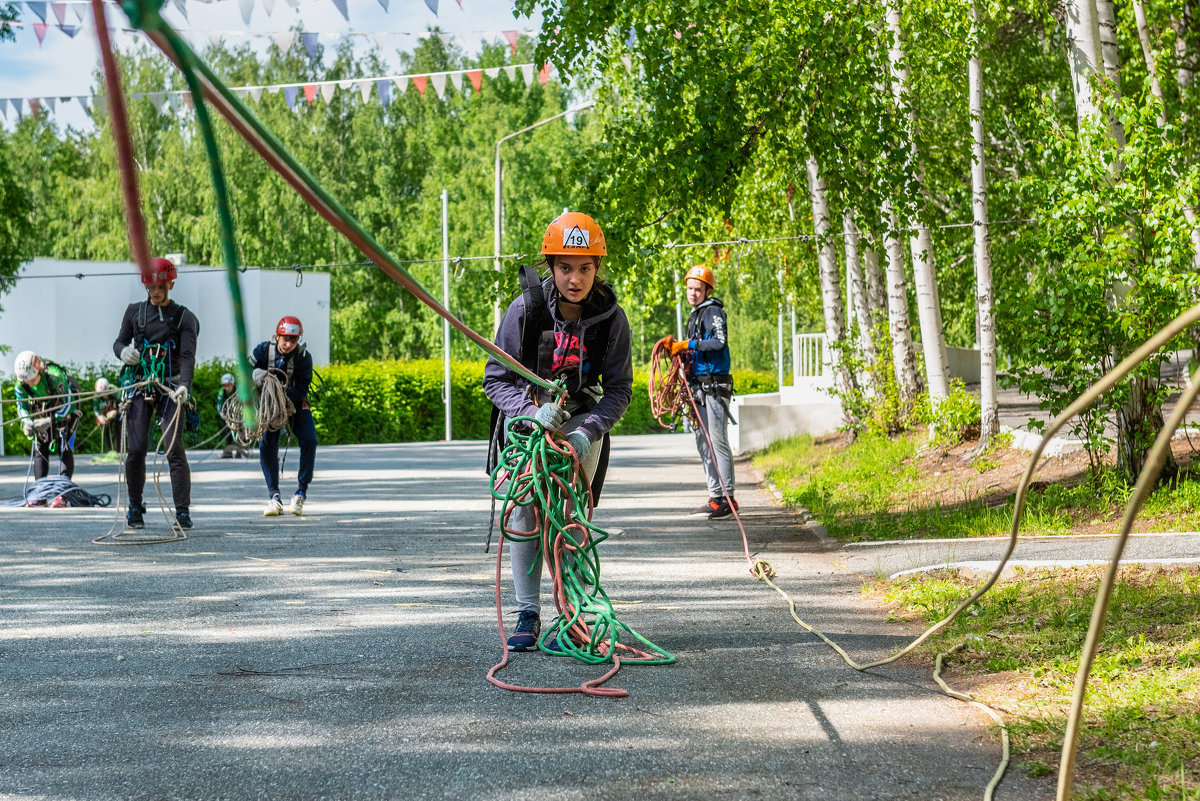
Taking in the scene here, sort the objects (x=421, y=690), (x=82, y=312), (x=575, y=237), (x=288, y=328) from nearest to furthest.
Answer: (x=421, y=690)
(x=575, y=237)
(x=288, y=328)
(x=82, y=312)

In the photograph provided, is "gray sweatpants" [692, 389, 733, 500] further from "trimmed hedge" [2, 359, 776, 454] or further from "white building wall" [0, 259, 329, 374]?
"white building wall" [0, 259, 329, 374]

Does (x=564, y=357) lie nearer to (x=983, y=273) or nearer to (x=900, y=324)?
(x=983, y=273)

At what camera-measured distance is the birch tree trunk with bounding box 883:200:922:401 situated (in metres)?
15.5

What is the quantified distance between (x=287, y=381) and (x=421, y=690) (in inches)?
264

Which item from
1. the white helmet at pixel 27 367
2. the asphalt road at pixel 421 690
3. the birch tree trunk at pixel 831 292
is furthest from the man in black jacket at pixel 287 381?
the birch tree trunk at pixel 831 292

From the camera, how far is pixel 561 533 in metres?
5.23

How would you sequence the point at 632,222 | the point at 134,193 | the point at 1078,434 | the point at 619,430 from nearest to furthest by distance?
the point at 134,193 → the point at 1078,434 → the point at 632,222 → the point at 619,430

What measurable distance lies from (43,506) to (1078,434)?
10.0 meters

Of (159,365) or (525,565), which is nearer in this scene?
(525,565)

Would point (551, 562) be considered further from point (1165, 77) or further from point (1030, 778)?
point (1165, 77)

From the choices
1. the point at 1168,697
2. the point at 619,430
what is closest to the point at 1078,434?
the point at 1168,697

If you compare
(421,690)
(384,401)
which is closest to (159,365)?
(421,690)

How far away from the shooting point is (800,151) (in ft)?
35.3

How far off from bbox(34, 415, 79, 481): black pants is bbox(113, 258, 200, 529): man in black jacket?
435 centimetres
